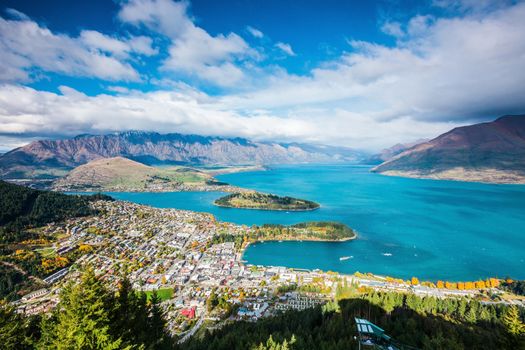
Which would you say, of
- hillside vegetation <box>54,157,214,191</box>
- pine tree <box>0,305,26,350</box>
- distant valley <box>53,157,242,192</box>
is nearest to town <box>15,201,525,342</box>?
pine tree <box>0,305,26,350</box>

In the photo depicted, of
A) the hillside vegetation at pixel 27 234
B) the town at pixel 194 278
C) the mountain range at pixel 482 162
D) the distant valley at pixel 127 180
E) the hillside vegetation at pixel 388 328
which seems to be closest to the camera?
the hillside vegetation at pixel 388 328

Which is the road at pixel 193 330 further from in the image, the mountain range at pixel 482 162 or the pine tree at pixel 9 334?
the mountain range at pixel 482 162

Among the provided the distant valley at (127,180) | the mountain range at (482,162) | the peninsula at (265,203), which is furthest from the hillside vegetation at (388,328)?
the mountain range at (482,162)

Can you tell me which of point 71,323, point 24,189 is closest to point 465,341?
point 71,323

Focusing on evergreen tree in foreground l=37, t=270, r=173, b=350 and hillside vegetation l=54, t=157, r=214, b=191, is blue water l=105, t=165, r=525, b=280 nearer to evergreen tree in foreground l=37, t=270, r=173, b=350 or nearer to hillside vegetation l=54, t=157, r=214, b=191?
evergreen tree in foreground l=37, t=270, r=173, b=350

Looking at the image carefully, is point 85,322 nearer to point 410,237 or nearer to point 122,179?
point 410,237

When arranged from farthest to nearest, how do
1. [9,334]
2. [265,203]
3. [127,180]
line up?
[127,180] → [265,203] → [9,334]

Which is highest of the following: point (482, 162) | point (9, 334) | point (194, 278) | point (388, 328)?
point (482, 162)

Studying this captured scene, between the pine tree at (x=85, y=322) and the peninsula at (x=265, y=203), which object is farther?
the peninsula at (x=265, y=203)

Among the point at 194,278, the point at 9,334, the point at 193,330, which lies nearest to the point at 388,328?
the point at 193,330
